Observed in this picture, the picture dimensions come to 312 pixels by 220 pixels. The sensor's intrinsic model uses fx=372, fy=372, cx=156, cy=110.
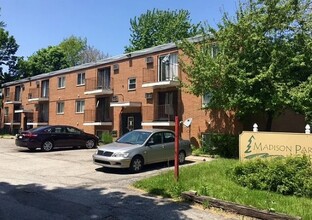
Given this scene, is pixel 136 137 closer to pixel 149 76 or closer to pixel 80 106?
pixel 149 76

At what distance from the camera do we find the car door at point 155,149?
14227 millimetres

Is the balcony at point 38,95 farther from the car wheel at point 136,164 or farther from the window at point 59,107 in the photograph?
the car wheel at point 136,164

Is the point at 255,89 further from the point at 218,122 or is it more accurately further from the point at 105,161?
the point at 105,161

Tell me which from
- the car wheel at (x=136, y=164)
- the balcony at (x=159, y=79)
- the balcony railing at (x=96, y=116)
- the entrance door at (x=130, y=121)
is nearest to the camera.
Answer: the car wheel at (x=136, y=164)

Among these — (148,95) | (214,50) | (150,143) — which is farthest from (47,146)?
(214,50)

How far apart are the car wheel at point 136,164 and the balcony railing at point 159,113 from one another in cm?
990

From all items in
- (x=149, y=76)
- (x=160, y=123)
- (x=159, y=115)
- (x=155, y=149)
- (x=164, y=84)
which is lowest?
(x=155, y=149)

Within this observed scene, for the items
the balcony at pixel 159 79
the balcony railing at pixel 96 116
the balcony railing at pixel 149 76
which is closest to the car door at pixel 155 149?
the balcony at pixel 159 79

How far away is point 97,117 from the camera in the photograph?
3044 centimetres

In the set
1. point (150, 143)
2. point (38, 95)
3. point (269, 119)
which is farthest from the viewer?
point (38, 95)

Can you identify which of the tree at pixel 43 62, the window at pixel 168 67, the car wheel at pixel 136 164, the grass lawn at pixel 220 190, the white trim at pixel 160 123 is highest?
the tree at pixel 43 62

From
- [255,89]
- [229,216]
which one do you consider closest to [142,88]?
[255,89]

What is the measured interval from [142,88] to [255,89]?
34.6ft

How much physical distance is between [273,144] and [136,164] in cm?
507
